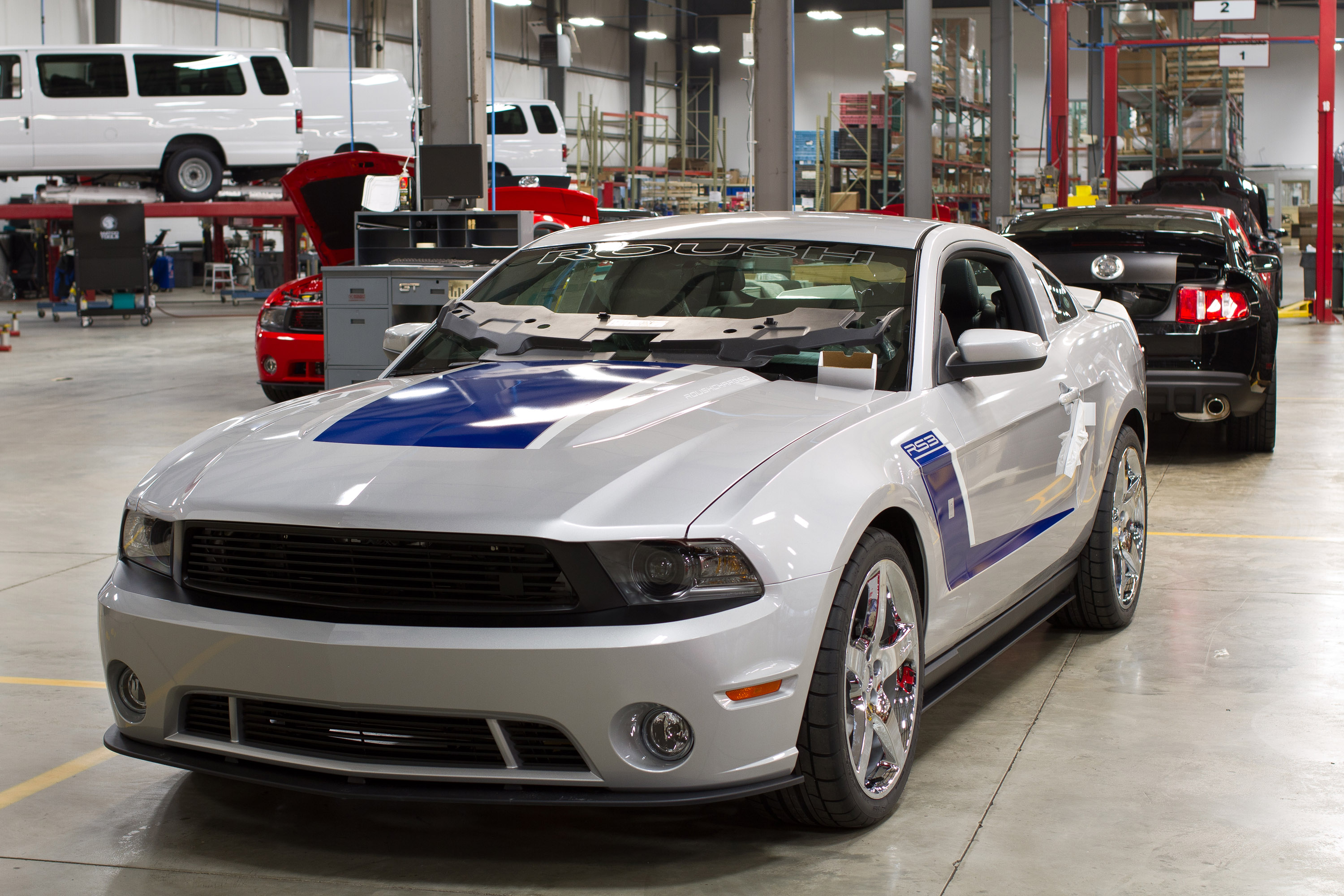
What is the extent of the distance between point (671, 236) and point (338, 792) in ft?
6.89

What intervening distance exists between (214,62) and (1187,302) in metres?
18.4

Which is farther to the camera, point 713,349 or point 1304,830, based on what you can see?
point 713,349

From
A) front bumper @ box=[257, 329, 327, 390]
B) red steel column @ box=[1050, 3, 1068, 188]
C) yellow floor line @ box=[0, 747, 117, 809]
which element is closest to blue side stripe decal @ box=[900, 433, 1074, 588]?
yellow floor line @ box=[0, 747, 117, 809]

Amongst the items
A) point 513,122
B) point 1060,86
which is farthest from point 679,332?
point 513,122

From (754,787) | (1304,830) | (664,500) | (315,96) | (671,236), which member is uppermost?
(315,96)

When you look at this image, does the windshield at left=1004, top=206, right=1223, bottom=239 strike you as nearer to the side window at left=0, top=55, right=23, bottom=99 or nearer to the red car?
the red car

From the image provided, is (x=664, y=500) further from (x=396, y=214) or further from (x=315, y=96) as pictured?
(x=315, y=96)

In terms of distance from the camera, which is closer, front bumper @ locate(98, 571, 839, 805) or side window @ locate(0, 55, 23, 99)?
front bumper @ locate(98, 571, 839, 805)

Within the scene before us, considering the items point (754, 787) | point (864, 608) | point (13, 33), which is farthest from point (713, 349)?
point (13, 33)

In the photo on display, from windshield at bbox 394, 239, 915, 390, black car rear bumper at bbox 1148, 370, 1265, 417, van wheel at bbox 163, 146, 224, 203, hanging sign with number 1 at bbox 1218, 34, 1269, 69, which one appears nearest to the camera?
windshield at bbox 394, 239, 915, 390

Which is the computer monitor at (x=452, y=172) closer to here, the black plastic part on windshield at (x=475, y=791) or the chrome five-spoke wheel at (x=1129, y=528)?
the chrome five-spoke wheel at (x=1129, y=528)

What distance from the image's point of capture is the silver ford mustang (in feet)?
8.41

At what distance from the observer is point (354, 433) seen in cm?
303

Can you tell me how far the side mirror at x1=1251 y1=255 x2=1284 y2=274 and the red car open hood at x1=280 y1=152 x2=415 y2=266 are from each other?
6295mm
